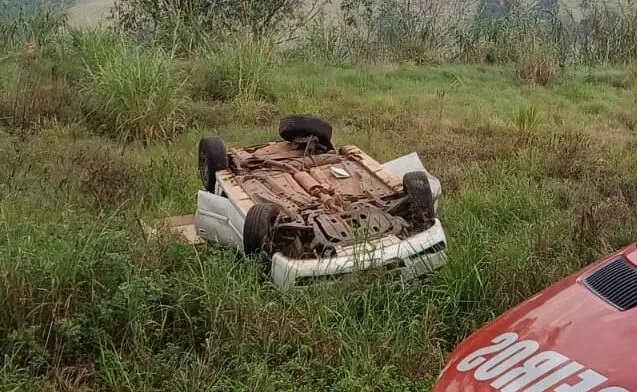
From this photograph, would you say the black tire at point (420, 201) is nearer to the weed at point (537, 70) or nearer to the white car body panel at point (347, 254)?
the white car body panel at point (347, 254)

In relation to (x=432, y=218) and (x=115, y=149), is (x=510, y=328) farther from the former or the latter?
(x=115, y=149)

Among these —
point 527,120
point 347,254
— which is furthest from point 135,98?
point 347,254

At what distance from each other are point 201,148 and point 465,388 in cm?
332

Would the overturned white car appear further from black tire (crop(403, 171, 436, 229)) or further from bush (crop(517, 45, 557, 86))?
bush (crop(517, 45, 557, 86))

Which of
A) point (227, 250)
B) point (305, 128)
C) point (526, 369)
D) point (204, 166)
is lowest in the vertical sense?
point (227, 250)

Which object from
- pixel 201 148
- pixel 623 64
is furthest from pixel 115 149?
pixel 623 64

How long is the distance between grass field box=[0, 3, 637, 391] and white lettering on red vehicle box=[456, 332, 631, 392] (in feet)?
3.44

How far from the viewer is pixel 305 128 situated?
5457mm

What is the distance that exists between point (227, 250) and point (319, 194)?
0.71m

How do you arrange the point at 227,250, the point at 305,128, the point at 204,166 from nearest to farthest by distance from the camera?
the point at 227,250, the point at 204,166, the point at 305,128

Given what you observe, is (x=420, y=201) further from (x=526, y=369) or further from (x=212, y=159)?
(x=526, y=369)

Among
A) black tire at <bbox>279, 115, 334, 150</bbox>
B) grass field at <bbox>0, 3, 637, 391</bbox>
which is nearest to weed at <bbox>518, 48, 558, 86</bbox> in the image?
grass field at <bbox>0, 3, 637, 391</bbox>

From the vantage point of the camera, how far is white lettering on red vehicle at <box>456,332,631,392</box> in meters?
1.90

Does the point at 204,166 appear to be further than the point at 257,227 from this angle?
Yes
